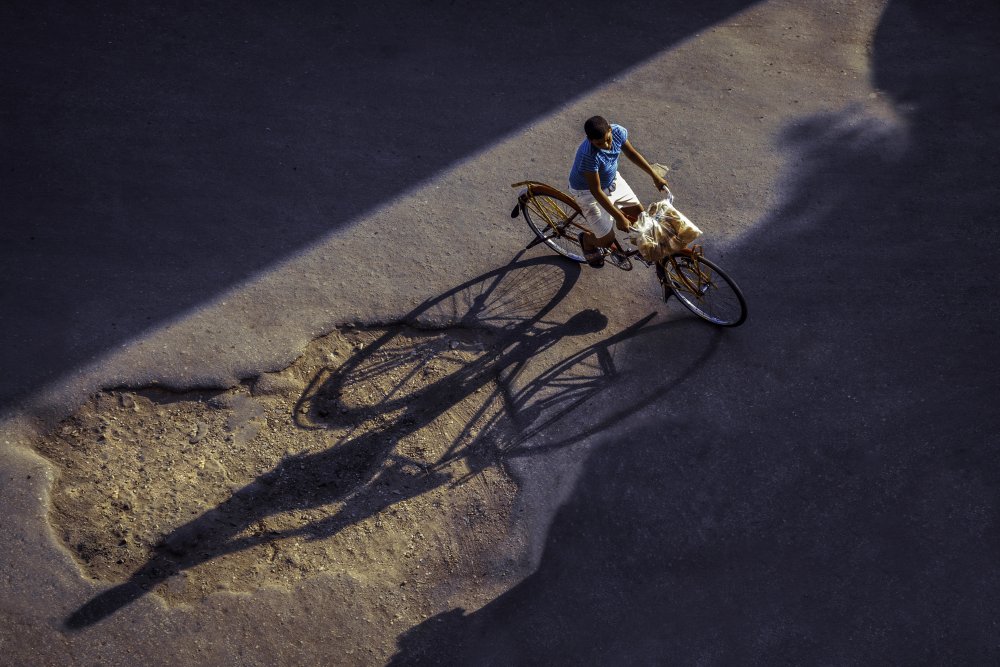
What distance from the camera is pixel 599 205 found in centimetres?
730

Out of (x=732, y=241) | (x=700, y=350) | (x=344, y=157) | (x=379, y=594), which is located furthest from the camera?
(x=344, y=157)

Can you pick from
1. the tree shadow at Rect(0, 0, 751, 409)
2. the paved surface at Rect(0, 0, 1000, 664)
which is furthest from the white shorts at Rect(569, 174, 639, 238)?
the tree shadow at Rect(0, 0, 751, 409)

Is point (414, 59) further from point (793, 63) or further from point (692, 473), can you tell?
point (692, 473)

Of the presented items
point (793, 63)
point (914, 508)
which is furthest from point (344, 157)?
point (914, 508)

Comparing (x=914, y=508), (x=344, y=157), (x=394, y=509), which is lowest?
(x=914, y=508)

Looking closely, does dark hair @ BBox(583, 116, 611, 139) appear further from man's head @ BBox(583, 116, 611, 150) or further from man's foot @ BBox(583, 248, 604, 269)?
man's foot @ BBox(583, 248, 604, 269)

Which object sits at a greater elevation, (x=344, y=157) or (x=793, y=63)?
(x=344, y=157)

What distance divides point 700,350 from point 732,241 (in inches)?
51.9

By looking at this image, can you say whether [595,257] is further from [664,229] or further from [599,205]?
Result: [664,229]

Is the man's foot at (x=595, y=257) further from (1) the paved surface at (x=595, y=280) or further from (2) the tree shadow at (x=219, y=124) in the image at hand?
(2) the tree shadow at (x=219, y=124)

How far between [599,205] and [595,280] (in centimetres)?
96

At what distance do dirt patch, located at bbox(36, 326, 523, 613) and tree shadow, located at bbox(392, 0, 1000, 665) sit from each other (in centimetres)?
70

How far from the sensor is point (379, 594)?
258 inches

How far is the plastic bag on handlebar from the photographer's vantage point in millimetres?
7078
